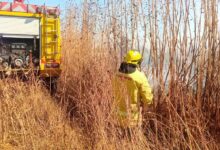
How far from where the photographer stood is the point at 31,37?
7871 mm

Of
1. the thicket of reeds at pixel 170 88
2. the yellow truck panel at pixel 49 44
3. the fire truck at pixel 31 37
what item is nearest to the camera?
the thicket of reeds at pixel 170 88

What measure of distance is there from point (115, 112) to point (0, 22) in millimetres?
4207

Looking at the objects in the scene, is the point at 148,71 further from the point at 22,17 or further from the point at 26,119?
the point at 22,17

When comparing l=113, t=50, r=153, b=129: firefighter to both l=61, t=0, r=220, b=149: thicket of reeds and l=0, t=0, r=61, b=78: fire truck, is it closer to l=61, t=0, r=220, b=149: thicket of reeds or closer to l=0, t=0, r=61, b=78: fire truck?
l=61, t=0, r=220, b=149: thicket of reeds

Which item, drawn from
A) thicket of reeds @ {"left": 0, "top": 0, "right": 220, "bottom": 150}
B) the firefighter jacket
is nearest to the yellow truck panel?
thicket of reeds @ {"left": 0, "top": 0, "right": 220, "bottom": 150}

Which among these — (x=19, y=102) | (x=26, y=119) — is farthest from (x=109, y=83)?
(x=19, y=102)

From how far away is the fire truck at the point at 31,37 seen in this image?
7.57m

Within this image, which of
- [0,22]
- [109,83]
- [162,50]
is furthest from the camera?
[0,22]

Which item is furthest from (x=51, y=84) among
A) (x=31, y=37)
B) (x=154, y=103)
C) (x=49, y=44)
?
(x=154, y=103)

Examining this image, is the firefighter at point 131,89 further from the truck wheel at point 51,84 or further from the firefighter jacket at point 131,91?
the truck wheel at point 51,84

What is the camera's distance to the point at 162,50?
4797 millimetres

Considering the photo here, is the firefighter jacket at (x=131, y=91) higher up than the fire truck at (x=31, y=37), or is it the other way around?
the fire truck at (x=31, y=37)

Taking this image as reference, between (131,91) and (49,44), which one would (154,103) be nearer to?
(131,91)

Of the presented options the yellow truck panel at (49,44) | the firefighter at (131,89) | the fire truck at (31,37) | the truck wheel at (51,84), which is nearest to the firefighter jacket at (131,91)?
the firefighter at (131,89)
